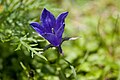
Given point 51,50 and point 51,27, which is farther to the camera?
point 51,50

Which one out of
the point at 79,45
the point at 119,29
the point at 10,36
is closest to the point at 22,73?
the point at 10,36

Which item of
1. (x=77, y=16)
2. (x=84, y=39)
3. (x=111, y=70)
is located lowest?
(x=111, y=70)

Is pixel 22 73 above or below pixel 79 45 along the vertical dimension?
below

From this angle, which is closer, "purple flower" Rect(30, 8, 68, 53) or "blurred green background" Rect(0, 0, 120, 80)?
"purple flower" Rect(30, 8, 68, 53)

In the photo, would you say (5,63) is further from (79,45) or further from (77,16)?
(77,16)

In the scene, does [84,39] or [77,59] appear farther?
[84,39]
